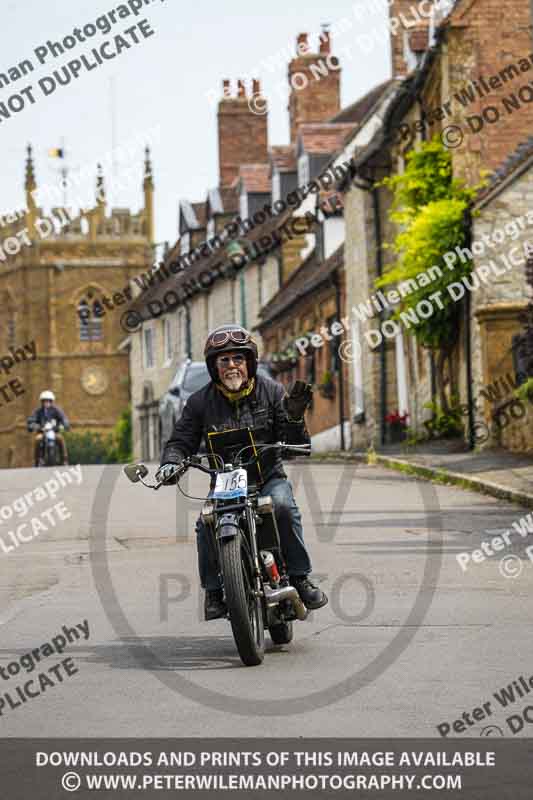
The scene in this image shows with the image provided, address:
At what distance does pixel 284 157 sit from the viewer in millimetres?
51031

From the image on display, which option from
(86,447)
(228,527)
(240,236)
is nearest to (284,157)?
(240,236)

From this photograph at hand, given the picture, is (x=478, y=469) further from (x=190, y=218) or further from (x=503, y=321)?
(x=190, y=218)

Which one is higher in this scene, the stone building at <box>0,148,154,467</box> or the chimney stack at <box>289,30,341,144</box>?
the chimney stack at <box>289,30,341,144</box>

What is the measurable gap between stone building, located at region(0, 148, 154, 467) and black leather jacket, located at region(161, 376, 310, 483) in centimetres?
9108

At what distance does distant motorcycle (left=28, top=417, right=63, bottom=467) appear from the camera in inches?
1247

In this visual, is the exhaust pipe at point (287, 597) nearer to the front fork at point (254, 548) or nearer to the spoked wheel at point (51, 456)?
the front fork at point (254, 548)

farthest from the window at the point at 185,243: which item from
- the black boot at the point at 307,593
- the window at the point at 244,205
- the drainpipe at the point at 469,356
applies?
the black boot at the point at 307,593

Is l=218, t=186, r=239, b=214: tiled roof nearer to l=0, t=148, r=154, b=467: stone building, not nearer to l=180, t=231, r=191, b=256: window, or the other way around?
l=180, t=231, r=191, b=256: window

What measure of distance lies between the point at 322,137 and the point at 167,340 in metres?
23.7

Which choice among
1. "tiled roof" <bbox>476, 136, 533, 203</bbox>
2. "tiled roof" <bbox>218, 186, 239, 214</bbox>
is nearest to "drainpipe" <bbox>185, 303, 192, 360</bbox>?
"tiled roof" <bbox>218, 186, 239, 214</bbox>

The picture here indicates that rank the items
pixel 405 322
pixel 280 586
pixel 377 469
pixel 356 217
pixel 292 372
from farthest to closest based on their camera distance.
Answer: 1. pixel 292 372
2. pixel 356 217
3. pixel 405 322
4. pixel 377 469
5. pixel 280 586
